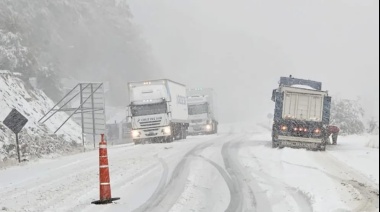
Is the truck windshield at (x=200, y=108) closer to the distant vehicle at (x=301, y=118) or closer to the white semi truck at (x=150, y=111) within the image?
the white semi truck at (x=150, y=111)

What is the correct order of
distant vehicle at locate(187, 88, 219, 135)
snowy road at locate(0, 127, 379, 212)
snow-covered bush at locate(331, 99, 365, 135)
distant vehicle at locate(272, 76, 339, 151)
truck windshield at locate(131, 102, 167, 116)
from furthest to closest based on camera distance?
snow-covered bush at locate(331, 99, 365, 135) → distant vehicle at locate(187, 88, 219, 135) → truck windshield at locate(131, 102, 167, 116) → distant vehicle at locate(272, 76, 339, 151) → snowy road at locate(0, 127, 379, 212)

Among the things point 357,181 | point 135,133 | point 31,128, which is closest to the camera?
point 357,181

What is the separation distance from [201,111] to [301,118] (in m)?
23.6

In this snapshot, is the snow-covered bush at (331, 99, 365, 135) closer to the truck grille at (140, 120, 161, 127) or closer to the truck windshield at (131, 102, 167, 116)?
the truck windshield at (131, 102, 167, 116)

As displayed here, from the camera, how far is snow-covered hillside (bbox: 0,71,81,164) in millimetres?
21312

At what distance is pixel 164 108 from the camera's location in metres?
30.3

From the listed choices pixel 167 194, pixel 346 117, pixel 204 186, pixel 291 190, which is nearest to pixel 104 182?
pixel 167 194

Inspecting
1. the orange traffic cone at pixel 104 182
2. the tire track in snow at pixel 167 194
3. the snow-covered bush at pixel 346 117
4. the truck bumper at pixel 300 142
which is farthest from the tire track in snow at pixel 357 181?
the snow-covered bush at pixel 346 117

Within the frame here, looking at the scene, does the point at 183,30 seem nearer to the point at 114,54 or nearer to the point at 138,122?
the point at 114,54

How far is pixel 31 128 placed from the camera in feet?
81.2

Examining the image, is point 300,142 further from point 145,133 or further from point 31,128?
point 31,128

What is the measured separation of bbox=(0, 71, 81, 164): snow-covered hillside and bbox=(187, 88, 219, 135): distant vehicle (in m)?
14.7

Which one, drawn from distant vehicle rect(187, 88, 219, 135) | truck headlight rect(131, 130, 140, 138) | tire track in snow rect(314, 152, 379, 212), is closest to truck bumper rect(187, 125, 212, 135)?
distant vehicle rect(187, 88, 219, 135)

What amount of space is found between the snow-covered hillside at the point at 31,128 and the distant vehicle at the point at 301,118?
11.1 metres
